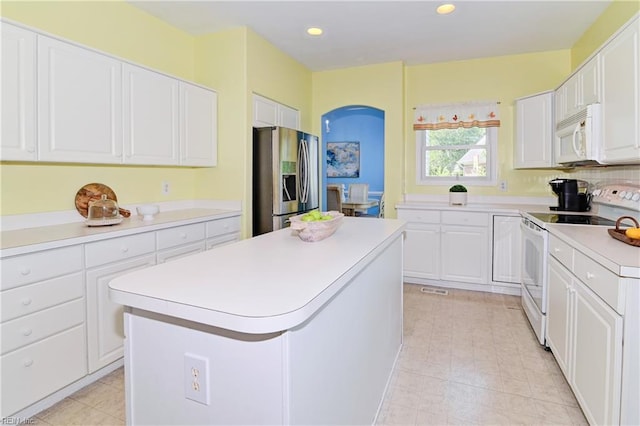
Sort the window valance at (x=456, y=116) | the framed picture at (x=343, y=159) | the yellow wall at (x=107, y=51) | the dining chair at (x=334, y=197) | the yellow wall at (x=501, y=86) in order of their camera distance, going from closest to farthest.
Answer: the yellow wall at (x=107, y=51) < the yellow wall at (x=501, y=86) < the window valance at (x=456, y=116) < the dining chair at (x=334, y=197) < the framed picture at (x=343, y=159)

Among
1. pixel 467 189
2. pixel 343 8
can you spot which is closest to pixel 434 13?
pixel 343 8

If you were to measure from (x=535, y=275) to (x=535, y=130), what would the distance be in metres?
1.73

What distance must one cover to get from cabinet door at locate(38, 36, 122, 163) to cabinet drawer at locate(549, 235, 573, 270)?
2.99m

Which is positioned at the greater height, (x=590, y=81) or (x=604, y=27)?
(x=604, y=27)

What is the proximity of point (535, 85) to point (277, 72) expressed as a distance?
2.94 m

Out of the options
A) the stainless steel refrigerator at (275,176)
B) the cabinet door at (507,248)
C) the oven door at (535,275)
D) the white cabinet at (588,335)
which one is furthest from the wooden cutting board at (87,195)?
the cabinet door at (507,248)

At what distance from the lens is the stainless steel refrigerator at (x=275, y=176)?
3469mm

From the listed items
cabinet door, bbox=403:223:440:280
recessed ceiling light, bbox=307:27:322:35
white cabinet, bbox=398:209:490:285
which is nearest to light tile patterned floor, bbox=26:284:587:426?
white cabinet, bbox=398:209:490:285

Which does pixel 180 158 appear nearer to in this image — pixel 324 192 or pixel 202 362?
pixel 202 362

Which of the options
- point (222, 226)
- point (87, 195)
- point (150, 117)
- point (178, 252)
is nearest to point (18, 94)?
point (87, 195)

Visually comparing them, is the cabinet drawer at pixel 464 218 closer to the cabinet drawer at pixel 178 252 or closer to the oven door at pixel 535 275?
the oven door at pixel 535 275

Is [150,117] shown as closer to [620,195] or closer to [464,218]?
[464,218]

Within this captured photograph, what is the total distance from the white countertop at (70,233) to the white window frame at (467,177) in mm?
2918

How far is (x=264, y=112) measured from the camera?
3688mm
